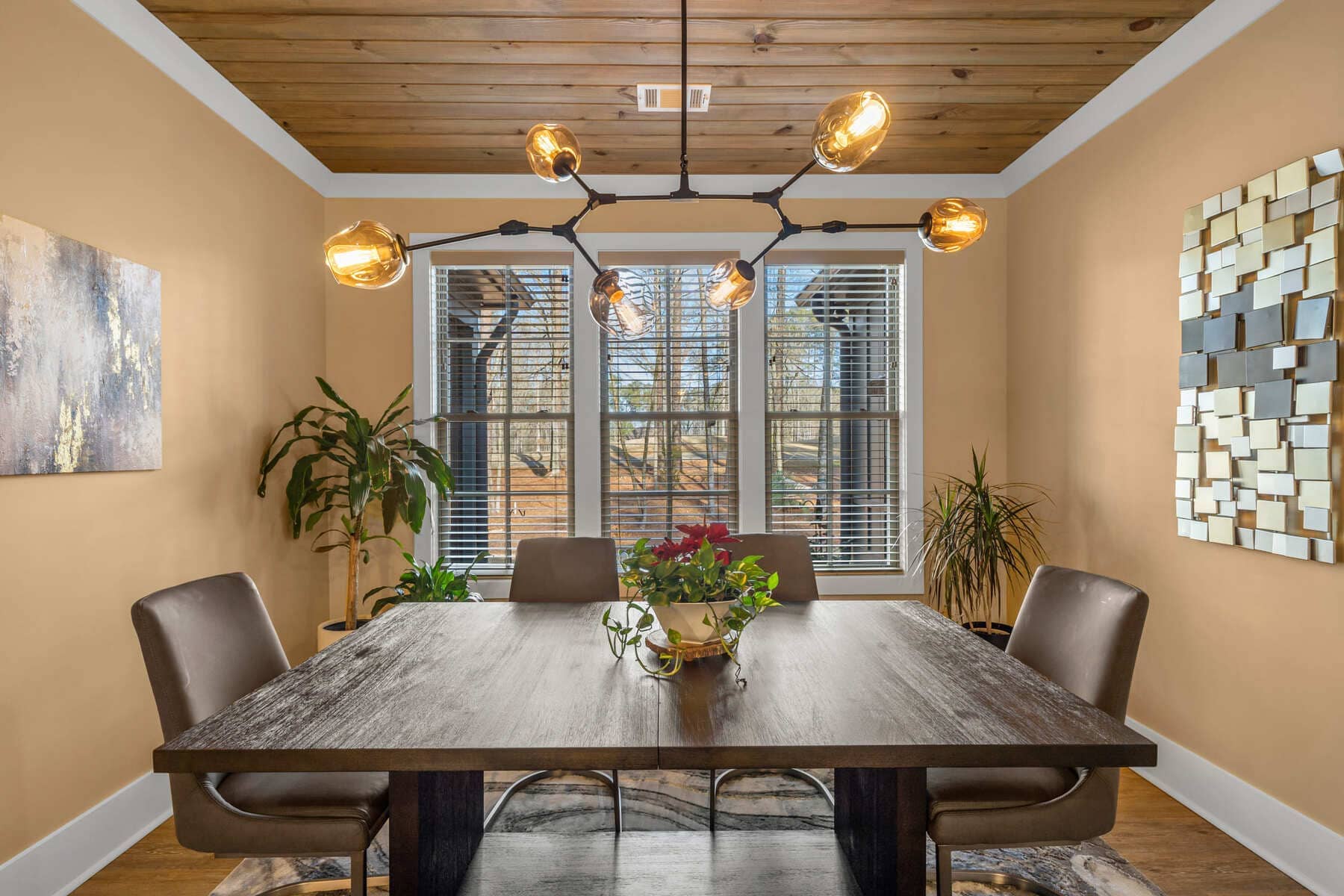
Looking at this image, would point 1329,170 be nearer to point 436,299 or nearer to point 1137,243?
point 1137,243

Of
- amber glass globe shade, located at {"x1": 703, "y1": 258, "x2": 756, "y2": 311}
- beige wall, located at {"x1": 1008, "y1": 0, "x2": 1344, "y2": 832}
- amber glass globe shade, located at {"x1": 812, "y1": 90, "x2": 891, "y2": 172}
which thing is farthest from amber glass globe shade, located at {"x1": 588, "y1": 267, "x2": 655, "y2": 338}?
beige wall, located at {"x1": 1008, "y1": 0, "x2": 1344, "y2": 832}

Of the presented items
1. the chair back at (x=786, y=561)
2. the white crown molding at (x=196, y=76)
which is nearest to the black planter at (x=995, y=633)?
the chair back at (x=786, y=561)

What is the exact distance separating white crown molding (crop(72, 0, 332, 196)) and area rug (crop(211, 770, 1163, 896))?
8.27ft

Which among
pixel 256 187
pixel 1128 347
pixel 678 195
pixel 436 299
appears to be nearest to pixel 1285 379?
pixel 1128 347

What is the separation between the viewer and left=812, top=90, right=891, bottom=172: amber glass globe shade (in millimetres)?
1514

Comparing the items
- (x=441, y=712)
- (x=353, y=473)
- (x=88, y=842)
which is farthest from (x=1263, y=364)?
(x=88, y=842)

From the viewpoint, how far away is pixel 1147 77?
108 inches

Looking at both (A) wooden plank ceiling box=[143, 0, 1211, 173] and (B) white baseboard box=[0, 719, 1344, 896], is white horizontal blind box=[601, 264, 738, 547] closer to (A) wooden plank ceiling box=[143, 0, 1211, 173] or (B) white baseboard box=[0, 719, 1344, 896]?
(A) wooden plank ceiling box=[143, 0, 1211, 173]

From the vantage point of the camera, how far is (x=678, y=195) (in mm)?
1835

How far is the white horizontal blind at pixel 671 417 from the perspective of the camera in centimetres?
388

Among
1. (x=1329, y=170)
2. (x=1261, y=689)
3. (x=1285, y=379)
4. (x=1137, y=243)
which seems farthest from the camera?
(x=1137, y=243)

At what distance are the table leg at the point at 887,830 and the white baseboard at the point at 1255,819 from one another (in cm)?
131

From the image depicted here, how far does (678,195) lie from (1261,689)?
2.22 meters

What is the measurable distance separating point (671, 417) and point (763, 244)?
0.99 meters
